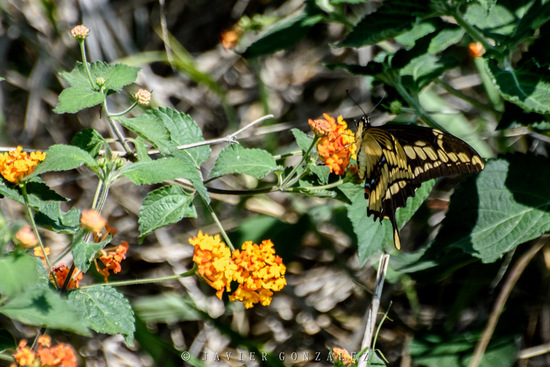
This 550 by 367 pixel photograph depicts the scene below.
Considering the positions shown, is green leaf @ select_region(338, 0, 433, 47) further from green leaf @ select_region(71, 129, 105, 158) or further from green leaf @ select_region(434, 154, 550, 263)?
green leaf @ select_region(71, 129, 105, 158)

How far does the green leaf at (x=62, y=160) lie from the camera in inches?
53.1

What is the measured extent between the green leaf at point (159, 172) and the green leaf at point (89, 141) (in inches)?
7.5

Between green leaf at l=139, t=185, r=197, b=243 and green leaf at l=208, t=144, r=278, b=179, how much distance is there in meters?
0.12

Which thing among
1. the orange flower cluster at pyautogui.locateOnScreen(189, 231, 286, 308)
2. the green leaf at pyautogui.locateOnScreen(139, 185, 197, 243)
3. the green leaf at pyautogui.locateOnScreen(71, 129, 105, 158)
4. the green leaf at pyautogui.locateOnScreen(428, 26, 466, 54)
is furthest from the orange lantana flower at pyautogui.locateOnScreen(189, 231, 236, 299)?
the green leaf at pyautogui.locateOnScreen(428, 26, 466, 54)

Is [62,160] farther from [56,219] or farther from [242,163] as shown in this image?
[242,163]

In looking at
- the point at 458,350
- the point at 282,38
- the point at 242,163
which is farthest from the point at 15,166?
the point at 458,350

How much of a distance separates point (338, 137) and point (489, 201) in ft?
2.42

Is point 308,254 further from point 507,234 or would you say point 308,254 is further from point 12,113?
point 12,113

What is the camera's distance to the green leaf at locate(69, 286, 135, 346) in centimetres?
138

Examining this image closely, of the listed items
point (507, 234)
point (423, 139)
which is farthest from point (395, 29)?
point (507, 234)

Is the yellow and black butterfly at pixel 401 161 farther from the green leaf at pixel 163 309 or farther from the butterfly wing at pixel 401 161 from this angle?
the green leaf at pixel 163 309

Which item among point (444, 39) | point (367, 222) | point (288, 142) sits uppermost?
point (444, 39)

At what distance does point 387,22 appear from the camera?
1.95 meters

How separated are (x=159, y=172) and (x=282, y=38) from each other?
3.85 ft
